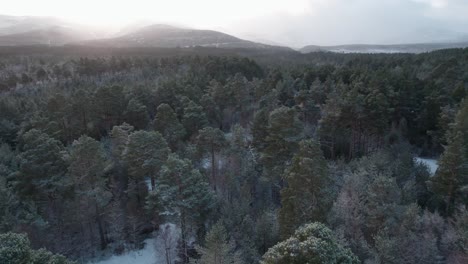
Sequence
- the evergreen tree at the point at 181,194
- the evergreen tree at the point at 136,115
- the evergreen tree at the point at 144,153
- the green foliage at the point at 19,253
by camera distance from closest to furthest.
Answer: the green foliage at the point at 19,253, the evergreen tree at the point at 181,194, the evergreen tree at the point at 144,153, the evergreen tree at the point at 136,115

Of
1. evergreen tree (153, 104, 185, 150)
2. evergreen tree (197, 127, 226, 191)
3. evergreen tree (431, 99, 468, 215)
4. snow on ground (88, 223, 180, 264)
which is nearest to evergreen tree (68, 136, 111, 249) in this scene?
snow on ground (88, 223, 180, 264)

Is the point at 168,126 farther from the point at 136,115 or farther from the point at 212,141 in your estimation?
the point at 136,115

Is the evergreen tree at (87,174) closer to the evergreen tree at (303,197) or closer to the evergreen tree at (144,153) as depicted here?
the evergreen tree at (144,153)

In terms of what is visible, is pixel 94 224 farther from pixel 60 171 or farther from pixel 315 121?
pixel 315 121

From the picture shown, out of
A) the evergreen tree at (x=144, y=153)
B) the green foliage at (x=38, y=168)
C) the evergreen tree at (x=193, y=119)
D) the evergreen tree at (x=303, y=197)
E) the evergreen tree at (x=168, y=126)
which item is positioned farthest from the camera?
the evergreen tree at (x=193, y=119)

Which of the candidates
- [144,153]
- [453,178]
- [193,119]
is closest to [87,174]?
[144,153]

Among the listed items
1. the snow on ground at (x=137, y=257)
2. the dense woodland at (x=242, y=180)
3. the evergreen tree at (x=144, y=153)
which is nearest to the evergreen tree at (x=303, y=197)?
the dense woodland at (x=242, y=180)
